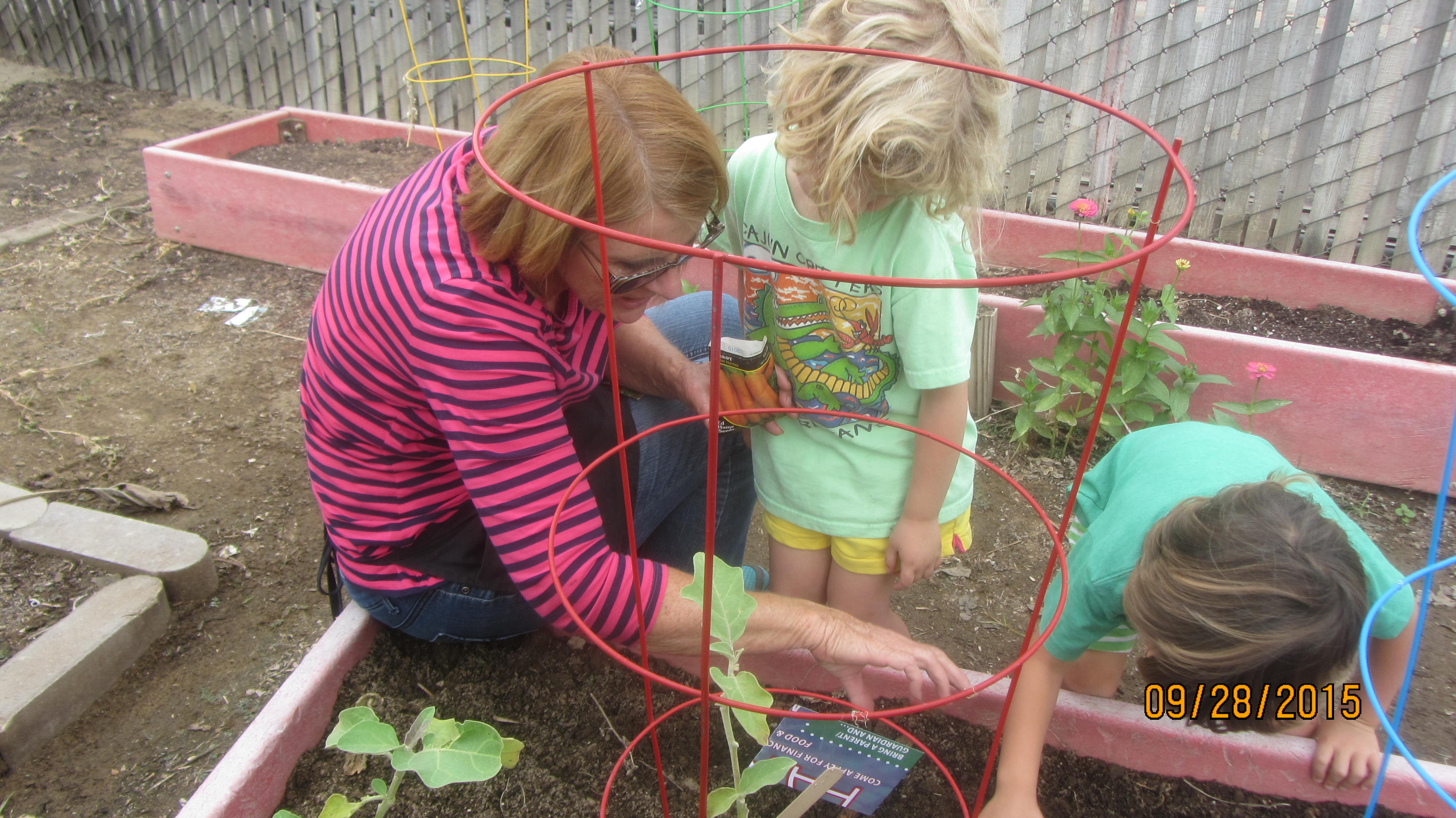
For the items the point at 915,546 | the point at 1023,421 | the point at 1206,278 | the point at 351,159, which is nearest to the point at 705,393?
the point at 915,546

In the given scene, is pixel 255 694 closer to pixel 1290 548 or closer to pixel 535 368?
pixel 535 368

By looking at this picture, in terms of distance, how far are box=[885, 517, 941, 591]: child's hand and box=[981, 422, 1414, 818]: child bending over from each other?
225 millimetres

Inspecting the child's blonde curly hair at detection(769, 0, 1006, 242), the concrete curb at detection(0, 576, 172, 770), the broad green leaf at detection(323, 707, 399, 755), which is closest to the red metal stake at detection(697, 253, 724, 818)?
the broad green leaf at detection(323, 707, 399, 755)

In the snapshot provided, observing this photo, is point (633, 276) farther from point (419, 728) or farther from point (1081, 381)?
point (1081, 381)

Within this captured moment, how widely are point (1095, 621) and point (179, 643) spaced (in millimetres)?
1703

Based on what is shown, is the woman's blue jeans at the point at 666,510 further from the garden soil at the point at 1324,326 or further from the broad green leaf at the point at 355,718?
the garden soil at the point at 1324,326

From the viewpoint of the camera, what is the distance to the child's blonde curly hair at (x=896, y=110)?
118 cm

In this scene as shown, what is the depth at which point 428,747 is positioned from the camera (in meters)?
1.01

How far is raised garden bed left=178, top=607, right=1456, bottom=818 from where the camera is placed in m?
1.35

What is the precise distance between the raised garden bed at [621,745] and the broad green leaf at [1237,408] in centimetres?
107

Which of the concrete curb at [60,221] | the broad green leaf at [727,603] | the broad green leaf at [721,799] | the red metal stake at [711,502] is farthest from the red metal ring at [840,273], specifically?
the concrete curb at [60,221]

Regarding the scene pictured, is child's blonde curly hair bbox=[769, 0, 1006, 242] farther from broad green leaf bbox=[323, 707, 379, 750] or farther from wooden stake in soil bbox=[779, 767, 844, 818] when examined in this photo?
broad green leaf bbox=[323, 707, 379, 750]

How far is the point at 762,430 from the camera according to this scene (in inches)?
64.3

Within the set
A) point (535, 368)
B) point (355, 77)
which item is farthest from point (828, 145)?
point (355, 77)
